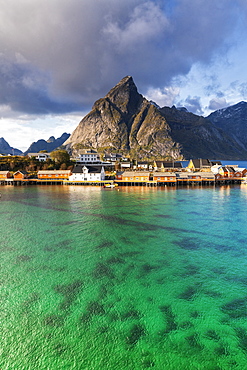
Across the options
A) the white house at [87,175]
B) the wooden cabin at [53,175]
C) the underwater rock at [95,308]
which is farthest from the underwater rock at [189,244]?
the wooden cabin at [53,175]

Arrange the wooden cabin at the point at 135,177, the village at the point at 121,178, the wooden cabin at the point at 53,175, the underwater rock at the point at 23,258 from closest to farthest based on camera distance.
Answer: the underwater rock at the point at 23,258
the village at the point at 121,178
the wooden cabin at the point at 135,177
the wooden cabin at the point at 53,175

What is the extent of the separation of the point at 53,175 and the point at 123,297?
286ft

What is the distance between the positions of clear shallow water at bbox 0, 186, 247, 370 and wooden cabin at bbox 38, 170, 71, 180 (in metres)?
64.0

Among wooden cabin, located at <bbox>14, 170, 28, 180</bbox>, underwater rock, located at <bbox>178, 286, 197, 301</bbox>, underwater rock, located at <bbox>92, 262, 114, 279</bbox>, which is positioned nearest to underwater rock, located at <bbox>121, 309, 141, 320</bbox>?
underwater rock, located at <bbox>178, 286, 197, 301</bbox>

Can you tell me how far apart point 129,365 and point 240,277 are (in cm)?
1322

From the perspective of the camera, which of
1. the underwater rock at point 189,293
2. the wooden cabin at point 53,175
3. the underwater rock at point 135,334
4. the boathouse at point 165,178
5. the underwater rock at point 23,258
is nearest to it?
the underwater rock at point 135,334

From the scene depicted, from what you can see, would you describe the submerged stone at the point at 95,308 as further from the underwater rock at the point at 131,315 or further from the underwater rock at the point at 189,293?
the underwater rock at the point at 189,293

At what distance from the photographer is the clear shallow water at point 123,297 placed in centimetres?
1128

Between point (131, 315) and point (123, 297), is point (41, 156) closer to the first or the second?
point (123, 297)

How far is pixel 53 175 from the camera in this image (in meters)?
96.1

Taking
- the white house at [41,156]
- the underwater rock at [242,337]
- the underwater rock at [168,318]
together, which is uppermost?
the white house at [41,156]

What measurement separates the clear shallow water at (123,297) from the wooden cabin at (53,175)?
64.0 meters

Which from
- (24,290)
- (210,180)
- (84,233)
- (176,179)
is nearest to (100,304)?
(24,290)

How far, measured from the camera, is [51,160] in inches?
4710
